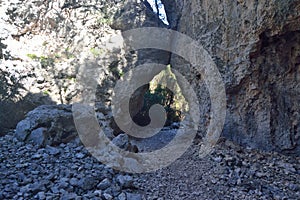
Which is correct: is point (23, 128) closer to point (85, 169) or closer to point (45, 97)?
point (85, 169)

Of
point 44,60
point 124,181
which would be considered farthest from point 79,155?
point 44,60

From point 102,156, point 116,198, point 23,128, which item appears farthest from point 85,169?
point 23,128

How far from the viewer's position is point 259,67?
5270 millimetres

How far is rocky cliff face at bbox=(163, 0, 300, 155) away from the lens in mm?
4793

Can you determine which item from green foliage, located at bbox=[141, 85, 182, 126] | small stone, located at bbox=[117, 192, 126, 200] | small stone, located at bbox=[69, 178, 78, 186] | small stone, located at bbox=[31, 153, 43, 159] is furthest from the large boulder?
green foliage, located at bbox=[141, 85, 182, 126]

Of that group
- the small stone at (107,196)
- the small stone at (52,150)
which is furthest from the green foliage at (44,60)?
the small stone at (107,196)

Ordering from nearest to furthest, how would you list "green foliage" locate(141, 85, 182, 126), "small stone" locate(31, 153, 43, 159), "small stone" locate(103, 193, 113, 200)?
"small stone" locate(103, 193, 113, 200)
"small stone" locate(31, 153, 43, 159)
"green foliage" locate(141, 85, 182, 126)

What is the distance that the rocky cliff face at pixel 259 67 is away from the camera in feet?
15.7

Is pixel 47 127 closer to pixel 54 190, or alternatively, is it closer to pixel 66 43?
pixel 54 190

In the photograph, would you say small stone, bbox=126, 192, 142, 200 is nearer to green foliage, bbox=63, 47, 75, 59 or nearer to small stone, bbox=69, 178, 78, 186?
small stone, bbox=69, 178, 78, 186

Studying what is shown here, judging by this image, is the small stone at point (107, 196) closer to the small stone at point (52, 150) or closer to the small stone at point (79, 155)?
the small stone at point (79, 155)

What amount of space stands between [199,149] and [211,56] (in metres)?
2.32

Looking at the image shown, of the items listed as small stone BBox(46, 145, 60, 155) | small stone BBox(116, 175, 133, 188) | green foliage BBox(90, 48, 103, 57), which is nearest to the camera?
small stone BBox(116, 175, 133, 188)

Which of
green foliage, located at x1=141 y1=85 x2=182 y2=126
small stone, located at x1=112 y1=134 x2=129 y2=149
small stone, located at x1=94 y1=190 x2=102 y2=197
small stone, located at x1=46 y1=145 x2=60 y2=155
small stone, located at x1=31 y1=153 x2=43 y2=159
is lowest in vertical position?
small stone, located at x1=94 y1=190 x2=102 y2=197
